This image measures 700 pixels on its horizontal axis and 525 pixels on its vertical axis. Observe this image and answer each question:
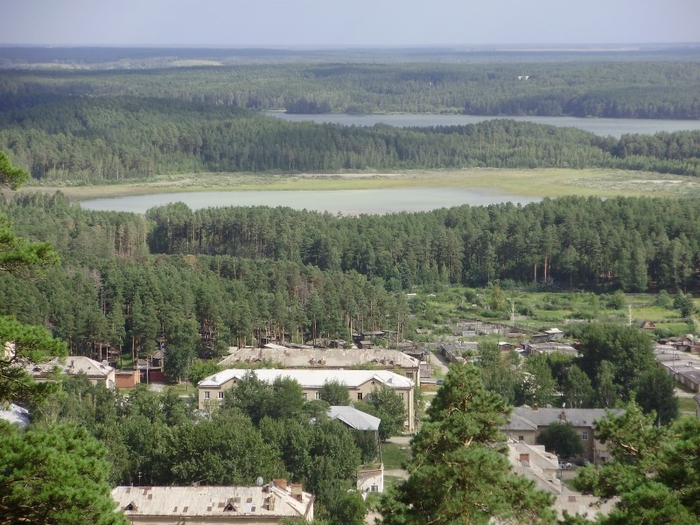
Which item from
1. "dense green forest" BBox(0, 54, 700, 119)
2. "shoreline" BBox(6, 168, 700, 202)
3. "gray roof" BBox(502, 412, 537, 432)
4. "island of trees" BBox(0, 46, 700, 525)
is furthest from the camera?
"dense green forest" BBox(0, 54, 700, 119)

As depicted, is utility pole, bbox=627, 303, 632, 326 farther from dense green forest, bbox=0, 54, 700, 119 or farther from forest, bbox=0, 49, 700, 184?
dense green forest, bbox=0, 54, 700, 119

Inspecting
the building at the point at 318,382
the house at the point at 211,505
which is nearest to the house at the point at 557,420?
the building at the point at 318,382

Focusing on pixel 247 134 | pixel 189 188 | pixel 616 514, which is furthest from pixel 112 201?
pixel 616 514

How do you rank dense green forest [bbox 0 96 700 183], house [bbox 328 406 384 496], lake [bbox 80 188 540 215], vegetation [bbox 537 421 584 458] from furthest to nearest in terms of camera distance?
1. dense green forest [bbox 0 96 700 183]
2. lake [bbox 80 188 540 215]
3. vegetation [bbox 537 421 584 458]
4. house [bbox 328 406 384 496]

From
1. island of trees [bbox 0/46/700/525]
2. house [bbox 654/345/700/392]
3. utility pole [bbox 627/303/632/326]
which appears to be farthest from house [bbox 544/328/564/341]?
house [bbox 654/345/700/392]

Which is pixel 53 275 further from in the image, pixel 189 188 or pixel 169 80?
pixel 169 80
